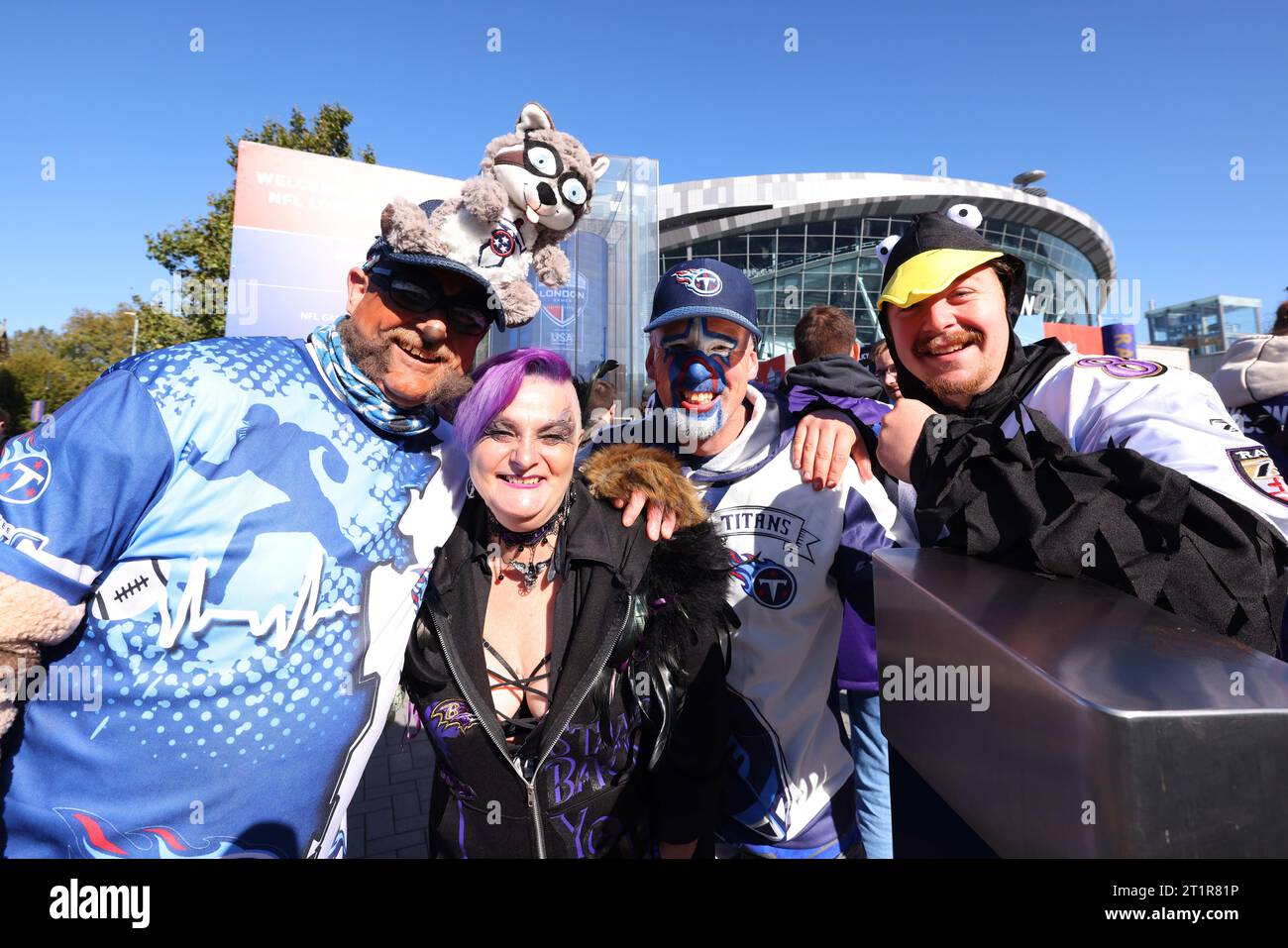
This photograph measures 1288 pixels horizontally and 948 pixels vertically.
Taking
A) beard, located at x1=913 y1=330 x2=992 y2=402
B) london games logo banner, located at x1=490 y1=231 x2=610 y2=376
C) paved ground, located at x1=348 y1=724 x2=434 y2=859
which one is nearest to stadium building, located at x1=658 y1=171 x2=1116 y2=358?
london games logo banner, located at x1=490 y1=231 x2=610 y2=376

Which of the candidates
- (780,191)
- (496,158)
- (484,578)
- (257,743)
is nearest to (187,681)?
(257,743)

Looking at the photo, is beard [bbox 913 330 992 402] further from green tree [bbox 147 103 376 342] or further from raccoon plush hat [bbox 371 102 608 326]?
green tree [bbox 147 103 376 342]

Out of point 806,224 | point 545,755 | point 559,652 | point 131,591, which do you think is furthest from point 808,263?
point 131,591

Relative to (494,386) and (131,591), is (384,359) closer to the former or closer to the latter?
(494,386)

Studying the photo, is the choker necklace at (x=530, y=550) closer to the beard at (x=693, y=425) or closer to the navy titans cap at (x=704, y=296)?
the beard at (x=693, y=425)

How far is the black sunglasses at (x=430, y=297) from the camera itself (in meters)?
1.86

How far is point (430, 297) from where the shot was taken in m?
1.87

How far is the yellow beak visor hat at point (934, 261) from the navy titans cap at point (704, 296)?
0.73 meters

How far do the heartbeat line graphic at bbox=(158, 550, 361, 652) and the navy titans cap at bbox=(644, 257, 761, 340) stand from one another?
1584mm

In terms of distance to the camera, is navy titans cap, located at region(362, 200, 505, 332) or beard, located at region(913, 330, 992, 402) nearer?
beard, located at region(913, 330, 992, 402)

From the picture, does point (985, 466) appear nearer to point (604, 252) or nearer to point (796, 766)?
point (796, 766)

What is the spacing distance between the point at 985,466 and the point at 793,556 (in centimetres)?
109

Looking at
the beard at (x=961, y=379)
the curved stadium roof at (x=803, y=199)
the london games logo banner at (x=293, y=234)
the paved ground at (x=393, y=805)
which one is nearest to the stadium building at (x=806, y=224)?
the curved stadium roof at (x=803, y=199)

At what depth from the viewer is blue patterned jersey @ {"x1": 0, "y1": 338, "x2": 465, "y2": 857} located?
4.64 ft
